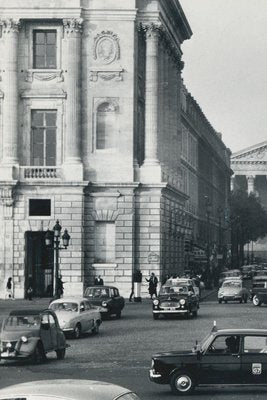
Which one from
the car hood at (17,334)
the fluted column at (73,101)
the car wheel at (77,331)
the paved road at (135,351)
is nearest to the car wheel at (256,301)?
the paved road at (135,351)

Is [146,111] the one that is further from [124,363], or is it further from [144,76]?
[124,363]

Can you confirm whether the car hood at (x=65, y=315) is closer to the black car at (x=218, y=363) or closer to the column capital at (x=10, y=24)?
the black car at (x=218, y=363)

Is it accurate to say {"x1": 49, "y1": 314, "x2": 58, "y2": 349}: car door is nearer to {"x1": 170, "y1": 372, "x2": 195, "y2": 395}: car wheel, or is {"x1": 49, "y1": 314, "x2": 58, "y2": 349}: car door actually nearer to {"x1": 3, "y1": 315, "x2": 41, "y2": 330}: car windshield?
{"x1": 3, "y1": 315, "x2": 41, "y2": 330}: car windshield

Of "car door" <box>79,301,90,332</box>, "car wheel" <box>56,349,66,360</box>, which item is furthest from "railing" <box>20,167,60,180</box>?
"car wheel" <box>56,349,66,360</box>

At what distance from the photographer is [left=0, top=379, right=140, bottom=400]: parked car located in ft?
35.1

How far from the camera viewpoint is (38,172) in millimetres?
70062

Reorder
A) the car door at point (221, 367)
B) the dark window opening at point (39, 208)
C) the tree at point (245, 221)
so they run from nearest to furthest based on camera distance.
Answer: the car door at point (221, 367) → the dark window opening at point (39, 208) → the tree at point (245, 221)

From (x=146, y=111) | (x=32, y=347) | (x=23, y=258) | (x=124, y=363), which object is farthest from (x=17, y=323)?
(x=146, y=111)

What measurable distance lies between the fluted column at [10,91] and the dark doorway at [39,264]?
515 centimetres

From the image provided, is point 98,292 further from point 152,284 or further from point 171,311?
point 152,284

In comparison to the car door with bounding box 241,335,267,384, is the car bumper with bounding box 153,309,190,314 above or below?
above

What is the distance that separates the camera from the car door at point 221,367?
22.1 meters

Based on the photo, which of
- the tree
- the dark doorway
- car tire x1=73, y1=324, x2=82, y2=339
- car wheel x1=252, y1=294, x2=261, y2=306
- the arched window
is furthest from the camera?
the tree

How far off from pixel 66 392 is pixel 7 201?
A: 58988mm
